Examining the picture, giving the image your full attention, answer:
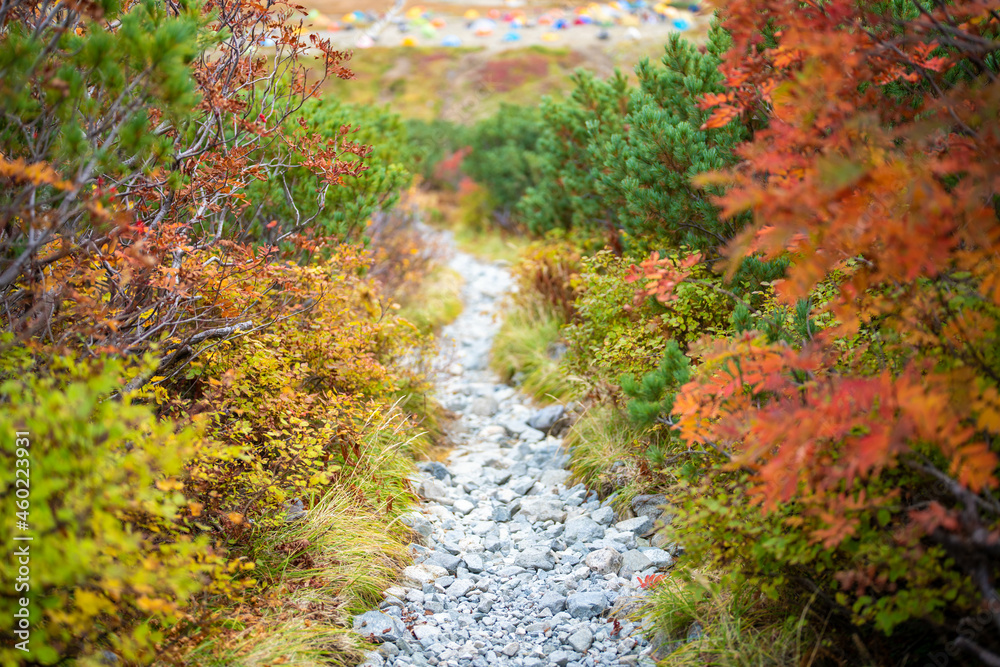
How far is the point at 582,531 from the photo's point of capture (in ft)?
12.2

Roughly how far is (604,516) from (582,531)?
0.20 m

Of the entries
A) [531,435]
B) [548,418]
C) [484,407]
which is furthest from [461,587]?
[484,407]

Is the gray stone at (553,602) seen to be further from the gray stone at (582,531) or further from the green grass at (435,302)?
the green grass at (435,302)

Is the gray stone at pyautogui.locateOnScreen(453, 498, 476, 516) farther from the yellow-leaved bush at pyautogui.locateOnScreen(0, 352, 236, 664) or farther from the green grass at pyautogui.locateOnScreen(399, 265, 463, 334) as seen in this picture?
the green grass at pyautogui.locateOnScreen(399, 265, 463, 334)

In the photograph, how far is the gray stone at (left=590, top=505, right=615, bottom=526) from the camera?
381 centimetres

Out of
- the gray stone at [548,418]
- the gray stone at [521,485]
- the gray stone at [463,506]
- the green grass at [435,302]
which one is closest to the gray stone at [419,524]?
the gray stone at [463,506]

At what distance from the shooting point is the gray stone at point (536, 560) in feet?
11.4

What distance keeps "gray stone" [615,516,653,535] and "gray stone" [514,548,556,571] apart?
46 cm

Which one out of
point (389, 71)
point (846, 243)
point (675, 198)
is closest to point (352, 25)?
point (389, 71)

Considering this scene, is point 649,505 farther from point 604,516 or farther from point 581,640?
point 581,640

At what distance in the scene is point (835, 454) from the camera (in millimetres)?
1988

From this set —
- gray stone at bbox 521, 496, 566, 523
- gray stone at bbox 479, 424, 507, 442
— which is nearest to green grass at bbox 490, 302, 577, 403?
gray stone at bbox 479, 424, 507, 442

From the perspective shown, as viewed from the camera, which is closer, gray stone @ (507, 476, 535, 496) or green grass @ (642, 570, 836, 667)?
green grass @ (642, 570, 836, 667)

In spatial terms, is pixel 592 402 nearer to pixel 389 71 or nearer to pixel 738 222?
pixel 738 222
